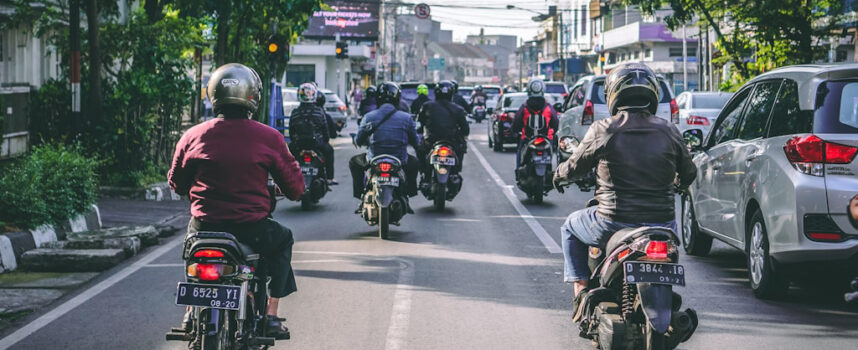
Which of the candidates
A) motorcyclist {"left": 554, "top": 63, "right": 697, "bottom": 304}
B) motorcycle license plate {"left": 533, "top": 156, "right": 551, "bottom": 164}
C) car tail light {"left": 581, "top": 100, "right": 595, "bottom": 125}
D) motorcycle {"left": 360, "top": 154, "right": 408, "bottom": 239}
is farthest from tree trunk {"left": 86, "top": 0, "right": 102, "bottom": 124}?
motorcyclist {"left": 554, "top": 63, "right": 697, "bottom": 304}

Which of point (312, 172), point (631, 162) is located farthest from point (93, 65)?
point (631, 162)

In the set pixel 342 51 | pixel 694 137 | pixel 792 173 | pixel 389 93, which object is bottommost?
pixel 792 173

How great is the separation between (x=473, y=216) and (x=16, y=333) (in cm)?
745

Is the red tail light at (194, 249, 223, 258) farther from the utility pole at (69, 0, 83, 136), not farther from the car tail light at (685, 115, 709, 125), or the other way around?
the car tail light at (685, 115, 709, 125)

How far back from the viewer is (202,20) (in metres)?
21.1

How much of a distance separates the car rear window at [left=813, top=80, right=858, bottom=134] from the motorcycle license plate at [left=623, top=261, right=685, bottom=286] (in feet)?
8.96

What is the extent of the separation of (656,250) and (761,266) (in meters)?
3.18

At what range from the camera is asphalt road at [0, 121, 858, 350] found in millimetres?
6746

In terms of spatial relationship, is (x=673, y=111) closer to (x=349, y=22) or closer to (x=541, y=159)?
(x=541, y=159)

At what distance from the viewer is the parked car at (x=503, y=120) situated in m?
28.0

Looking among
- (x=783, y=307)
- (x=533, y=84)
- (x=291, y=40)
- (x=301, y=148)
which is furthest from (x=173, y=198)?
(x=783, y=307)

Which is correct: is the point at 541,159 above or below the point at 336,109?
below

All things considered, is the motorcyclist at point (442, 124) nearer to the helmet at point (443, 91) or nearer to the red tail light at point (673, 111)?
the helmet at point (443, 91)

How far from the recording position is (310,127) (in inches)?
564
